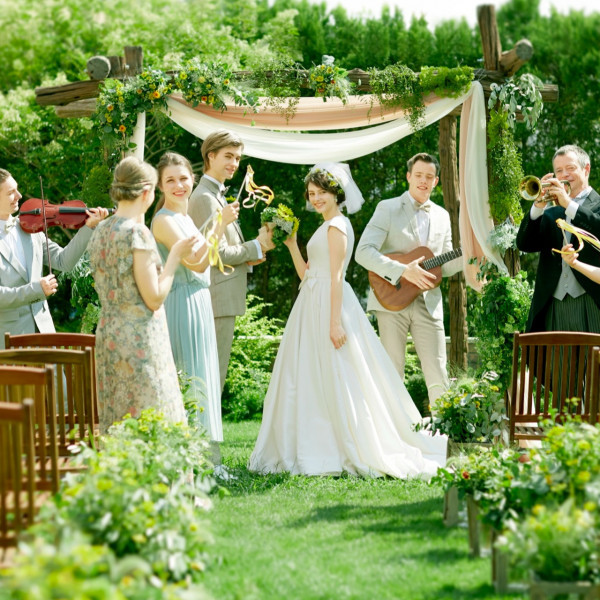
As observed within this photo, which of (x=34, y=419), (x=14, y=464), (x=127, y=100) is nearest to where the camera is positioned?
(x=14, y=464)

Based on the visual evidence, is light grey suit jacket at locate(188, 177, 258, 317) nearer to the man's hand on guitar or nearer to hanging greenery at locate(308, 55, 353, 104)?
the man's hand on guitar

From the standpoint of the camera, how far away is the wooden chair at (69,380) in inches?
169

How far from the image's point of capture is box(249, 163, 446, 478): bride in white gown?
5.85 meters

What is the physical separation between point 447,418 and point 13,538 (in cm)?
302

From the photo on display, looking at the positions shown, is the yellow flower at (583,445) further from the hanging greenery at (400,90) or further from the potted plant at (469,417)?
the hanging greenery at (400,90)

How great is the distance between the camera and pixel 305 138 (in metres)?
7.45

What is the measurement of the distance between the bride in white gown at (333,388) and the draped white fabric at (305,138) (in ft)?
4.30

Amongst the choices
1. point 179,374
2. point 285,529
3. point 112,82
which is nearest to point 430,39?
point 112,82

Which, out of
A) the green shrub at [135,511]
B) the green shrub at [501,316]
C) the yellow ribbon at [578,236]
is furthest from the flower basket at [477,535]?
the green shrub at [501,316]

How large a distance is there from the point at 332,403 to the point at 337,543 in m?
1.78

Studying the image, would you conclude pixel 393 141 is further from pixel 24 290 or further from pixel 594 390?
pixel 594 390

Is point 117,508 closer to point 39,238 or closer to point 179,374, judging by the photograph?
point 179,374

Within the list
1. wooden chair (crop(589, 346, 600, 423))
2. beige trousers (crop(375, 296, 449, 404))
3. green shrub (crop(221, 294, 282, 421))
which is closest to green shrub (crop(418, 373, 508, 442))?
wooden chair (crop(589, 346, 600, 423))

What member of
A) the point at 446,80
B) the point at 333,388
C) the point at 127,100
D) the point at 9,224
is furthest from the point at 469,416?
the point at 127,100
